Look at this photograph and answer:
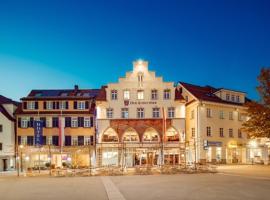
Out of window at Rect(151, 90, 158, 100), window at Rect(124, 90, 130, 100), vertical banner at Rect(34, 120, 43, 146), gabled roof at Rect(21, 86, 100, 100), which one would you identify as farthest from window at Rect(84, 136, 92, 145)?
window at Rect(151, 90, 158, 100)

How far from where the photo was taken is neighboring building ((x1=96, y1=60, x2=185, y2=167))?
2435 inches

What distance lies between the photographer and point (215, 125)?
6328 centimetres

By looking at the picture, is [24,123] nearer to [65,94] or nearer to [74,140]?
[74,140]

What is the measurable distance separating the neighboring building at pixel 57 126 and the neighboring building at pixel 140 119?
430 cm

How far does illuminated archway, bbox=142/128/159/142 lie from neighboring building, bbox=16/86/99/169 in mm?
8783

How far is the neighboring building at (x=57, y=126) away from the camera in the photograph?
65125 mm

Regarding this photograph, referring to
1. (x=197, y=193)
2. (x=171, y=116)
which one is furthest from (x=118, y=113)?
(x=197, y=193)

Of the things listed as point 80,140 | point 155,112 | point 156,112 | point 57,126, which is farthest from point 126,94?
point 57,126

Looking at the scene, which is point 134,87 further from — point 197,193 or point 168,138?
point 197,193

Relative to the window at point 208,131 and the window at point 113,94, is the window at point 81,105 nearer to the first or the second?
the window at point 113,94

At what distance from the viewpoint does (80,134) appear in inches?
2598

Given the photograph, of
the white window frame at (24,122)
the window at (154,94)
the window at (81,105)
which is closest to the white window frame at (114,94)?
the window at (154,94)

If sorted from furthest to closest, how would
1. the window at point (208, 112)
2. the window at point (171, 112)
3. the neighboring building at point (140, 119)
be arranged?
the window at point (171, 112), the window at point (208, 112), the neighboring building at point (140, 119)

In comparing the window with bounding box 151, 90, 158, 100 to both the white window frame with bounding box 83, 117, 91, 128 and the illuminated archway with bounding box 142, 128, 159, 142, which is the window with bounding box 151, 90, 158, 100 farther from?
the white window frame with bounding box 83, 117, 91, 128
